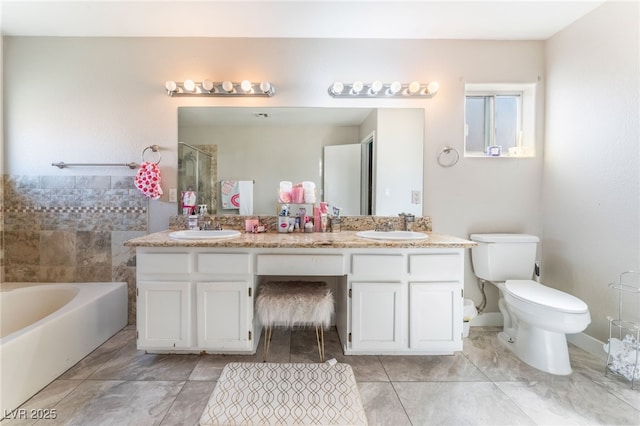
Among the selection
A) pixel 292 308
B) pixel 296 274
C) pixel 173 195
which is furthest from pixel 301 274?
pixel 173 195

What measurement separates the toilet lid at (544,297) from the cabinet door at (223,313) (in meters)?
1.76

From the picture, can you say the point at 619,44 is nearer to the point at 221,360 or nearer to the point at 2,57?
the point at 221,360

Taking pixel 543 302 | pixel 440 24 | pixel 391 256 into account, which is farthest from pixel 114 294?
pixel 440 24

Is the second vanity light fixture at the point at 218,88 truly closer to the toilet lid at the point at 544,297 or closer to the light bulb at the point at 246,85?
the light bulb at the point at 246,85

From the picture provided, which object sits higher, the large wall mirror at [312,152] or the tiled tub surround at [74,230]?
the large wall mirror at [312,152]

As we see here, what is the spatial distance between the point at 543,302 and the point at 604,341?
0.70 metres

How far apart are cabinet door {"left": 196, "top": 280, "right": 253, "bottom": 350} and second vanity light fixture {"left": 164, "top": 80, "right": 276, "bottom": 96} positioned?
148 centimetres

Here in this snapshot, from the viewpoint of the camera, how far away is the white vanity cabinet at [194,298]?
1.69m

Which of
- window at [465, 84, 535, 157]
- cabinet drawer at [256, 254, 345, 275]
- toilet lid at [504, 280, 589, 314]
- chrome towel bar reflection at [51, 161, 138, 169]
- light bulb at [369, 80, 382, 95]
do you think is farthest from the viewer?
window at [465, 84, 535, 157]

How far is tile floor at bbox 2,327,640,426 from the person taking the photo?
133cm

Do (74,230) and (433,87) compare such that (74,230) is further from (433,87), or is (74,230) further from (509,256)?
(509,256)

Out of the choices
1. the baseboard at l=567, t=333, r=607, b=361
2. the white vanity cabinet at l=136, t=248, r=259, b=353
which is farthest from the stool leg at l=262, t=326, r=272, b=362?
the baseboard at l=567, t=333, r=607, b=361

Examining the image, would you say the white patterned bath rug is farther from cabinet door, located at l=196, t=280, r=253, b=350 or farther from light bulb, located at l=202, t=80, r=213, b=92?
light bulb, located at l=202, t=80, r=213, b=92

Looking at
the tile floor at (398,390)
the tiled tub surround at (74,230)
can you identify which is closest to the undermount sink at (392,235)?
the tile floor at (398,390)
